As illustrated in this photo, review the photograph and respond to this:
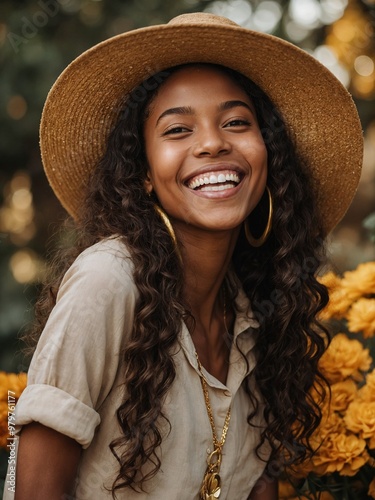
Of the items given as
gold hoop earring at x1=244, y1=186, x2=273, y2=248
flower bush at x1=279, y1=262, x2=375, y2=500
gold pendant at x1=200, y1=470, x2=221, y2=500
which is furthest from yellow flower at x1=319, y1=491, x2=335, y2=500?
gold hoop earring at x1=244, y1=186, x2=273, y2=248

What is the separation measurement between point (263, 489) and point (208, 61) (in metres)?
1.21

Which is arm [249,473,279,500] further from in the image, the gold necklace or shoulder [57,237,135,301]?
shoulder [57,237,135,301]

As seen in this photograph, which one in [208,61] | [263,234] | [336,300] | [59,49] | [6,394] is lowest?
[6,394]

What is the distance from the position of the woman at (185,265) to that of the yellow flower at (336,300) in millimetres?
118

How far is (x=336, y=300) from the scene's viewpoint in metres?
2.53

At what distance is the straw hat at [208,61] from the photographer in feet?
6.66

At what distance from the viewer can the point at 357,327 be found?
7.84 ft

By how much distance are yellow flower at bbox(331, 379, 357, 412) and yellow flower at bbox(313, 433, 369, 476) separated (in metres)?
0.09

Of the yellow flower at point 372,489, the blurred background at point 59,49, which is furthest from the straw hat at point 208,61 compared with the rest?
the blurred background at point 59,49

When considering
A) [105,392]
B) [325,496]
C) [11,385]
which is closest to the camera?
[105,392]

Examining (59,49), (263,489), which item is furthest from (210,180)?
(59,49)

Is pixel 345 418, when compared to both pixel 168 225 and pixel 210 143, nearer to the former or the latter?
pixel 168 225

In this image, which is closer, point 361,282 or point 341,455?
point 341,455

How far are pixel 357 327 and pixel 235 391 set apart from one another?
44 cm
